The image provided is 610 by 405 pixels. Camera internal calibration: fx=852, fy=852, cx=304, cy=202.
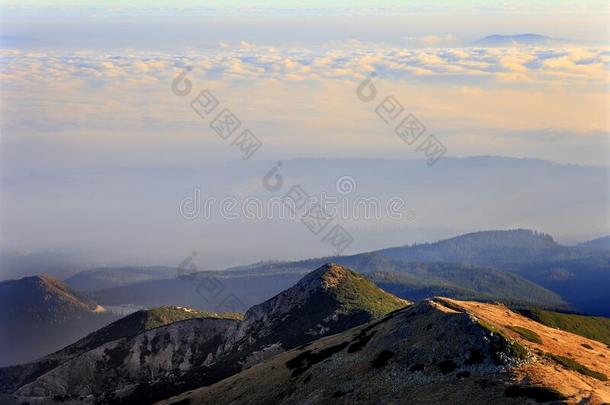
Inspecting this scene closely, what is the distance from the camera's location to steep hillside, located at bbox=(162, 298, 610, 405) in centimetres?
10962

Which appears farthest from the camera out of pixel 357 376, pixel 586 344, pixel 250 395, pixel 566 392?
pixel 586 344

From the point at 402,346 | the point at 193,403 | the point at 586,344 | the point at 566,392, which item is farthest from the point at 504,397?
the point at 193,403

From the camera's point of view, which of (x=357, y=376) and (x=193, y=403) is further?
(x=193, y=403)

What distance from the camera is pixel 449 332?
5020 inches

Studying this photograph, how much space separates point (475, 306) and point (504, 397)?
6242 cm

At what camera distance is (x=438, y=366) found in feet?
393

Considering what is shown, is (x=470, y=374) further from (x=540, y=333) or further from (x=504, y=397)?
(x=540, y=333)

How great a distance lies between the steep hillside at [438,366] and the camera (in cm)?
10962

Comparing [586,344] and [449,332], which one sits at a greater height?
[449,332]

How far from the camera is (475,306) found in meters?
167

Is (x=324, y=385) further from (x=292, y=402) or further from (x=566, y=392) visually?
(x=566, y=392)

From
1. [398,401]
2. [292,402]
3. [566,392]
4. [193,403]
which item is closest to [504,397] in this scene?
[566,392]

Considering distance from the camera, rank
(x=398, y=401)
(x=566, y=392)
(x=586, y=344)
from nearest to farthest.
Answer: (x=566, y=392), (x=398, y=401), (x=586, y=344)

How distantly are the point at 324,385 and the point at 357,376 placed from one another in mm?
5889
